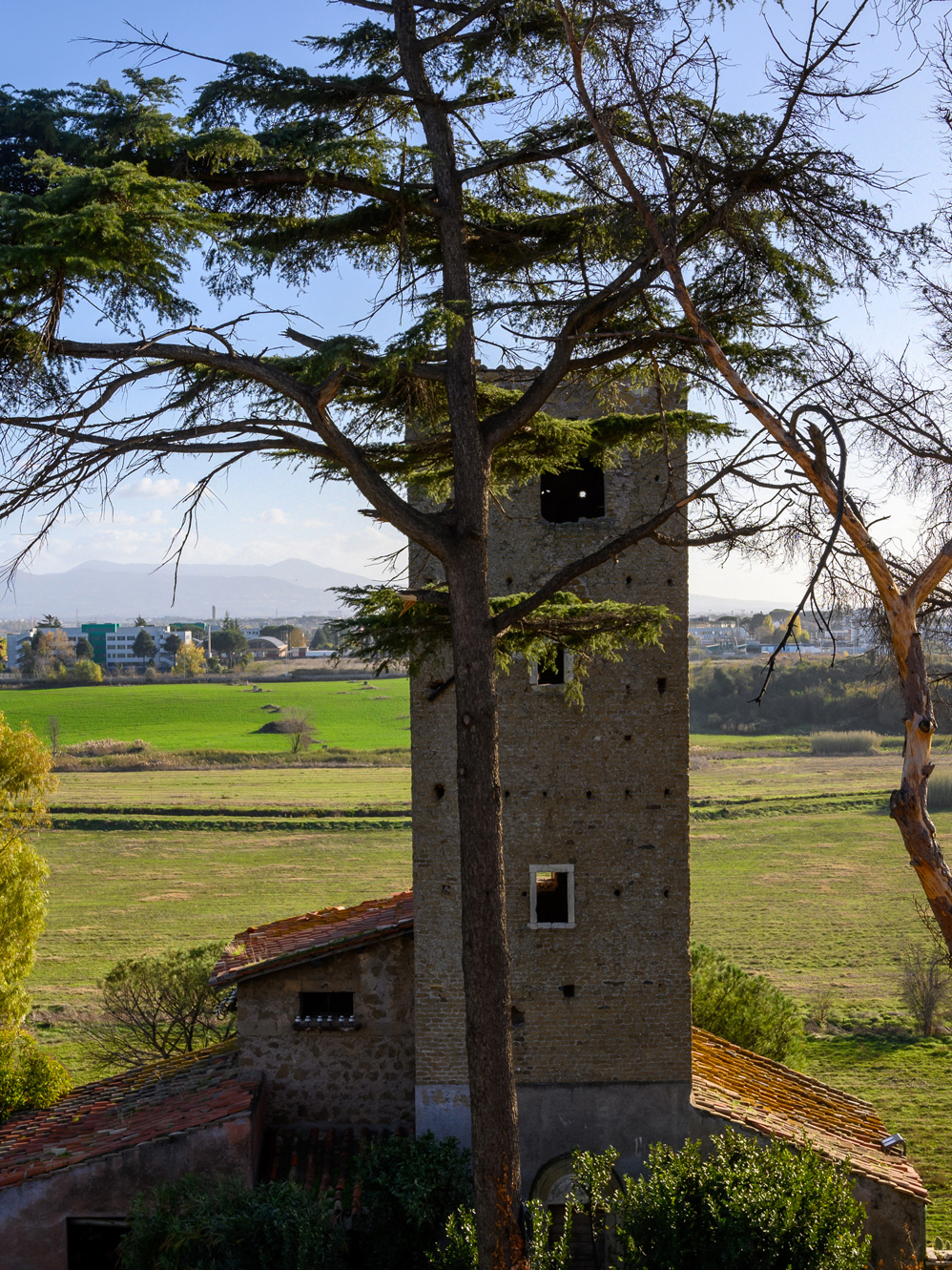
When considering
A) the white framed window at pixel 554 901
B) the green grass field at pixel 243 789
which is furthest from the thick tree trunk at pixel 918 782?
the green grass field at pixel 243 789

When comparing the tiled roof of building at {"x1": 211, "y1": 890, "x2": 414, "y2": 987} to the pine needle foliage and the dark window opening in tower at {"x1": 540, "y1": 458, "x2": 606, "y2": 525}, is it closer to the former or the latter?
the pine needle foliage

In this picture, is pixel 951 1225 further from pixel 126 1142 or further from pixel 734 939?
pixel 734 939

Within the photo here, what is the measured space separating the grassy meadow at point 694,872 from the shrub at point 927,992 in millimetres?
551

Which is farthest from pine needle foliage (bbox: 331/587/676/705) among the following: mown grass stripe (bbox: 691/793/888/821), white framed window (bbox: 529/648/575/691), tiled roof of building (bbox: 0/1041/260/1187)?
mown grass stripe (bbox: 691/793/888/821)

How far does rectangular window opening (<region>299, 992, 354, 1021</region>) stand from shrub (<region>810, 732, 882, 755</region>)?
80.4m

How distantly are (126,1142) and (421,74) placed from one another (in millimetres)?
10857

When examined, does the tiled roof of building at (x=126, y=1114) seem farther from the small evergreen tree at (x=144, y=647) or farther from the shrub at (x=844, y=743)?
the small evergreen tree at (x=144, y=647)

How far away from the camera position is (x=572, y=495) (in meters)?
14.0

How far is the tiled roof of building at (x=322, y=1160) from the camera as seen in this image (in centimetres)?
1114

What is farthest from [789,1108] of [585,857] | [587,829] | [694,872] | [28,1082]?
[694,872]

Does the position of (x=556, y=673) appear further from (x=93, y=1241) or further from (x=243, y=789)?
(x=243, y=789)

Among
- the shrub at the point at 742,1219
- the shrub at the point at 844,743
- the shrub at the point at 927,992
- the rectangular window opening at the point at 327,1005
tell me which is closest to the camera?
the shrub at the point at 742,1219

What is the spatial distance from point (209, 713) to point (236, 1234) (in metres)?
97.1

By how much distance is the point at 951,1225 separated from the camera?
A: 15.6 metres
